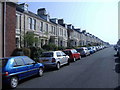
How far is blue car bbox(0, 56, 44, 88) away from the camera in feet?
20.8

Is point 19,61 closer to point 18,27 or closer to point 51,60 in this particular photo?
point 51,60

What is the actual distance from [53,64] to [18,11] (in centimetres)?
1104

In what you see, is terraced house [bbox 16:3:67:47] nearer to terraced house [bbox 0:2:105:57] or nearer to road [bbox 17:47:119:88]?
terraced house [bbox 0:2:105:57]

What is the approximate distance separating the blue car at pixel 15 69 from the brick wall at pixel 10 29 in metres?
7.27

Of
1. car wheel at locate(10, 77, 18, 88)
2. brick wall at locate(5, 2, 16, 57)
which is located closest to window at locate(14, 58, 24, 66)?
car wheel at locate(10, 77, 18, 88)

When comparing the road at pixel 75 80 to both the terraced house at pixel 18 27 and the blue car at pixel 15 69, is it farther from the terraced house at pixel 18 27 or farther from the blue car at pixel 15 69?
the terraced house at pixel 18 27

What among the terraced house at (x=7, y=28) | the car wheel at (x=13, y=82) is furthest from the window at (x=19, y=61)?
the terraced house at (x=7, y=28)

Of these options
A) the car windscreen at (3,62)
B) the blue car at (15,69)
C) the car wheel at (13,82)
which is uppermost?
the car windscreen at (3,62)

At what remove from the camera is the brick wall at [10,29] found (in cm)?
1450

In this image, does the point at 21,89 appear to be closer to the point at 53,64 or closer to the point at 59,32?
the point at 53,64

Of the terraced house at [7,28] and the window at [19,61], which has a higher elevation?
the terraced house at [7,28]

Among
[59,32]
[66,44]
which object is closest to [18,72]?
[59,32]

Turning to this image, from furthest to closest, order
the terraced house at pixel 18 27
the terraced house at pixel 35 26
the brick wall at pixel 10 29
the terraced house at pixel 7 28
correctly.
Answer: the terraced house at pixel 35 26 → the brick wall at pixel 10 29 → the terraced house at pixel 18 27 → the terraced house at pixel 7 28

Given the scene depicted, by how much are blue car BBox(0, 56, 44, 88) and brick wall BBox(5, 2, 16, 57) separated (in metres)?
7.27
